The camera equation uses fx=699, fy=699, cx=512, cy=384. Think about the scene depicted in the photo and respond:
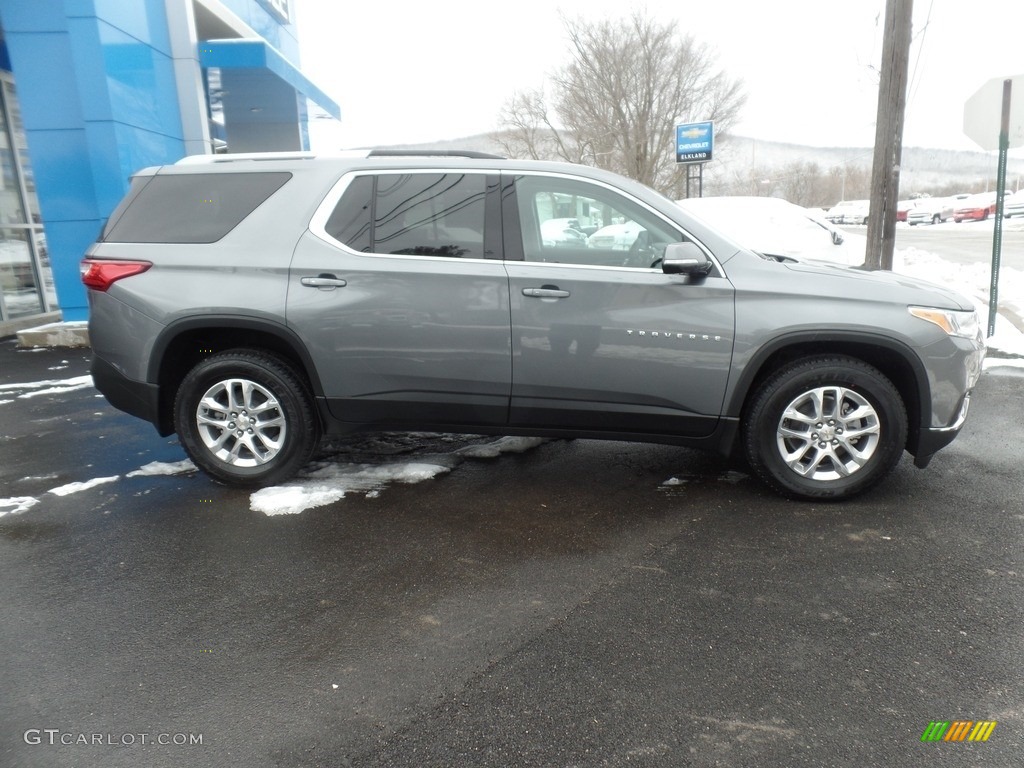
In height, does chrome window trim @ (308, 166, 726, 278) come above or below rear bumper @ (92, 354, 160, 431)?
above

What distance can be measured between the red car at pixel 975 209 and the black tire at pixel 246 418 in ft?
173

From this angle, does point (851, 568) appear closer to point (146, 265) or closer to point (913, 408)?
point (913, 408)

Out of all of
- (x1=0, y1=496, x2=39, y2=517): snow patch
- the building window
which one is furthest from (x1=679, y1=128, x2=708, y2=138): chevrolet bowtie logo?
(x1=0, y1=496, x2=39, y2=517): snow patch

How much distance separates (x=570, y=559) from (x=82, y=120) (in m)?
9.61

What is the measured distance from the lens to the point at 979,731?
7.10 feet

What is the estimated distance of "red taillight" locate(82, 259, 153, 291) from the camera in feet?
13.2

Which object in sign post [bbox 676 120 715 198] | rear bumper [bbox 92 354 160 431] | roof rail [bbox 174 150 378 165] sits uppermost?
sign post [bbox 676 120 715 198]

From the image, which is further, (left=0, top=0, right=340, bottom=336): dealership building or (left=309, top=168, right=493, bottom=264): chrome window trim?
(left=0, top=0, right=340, bottom=336): dealership building

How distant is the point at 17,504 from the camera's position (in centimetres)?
410

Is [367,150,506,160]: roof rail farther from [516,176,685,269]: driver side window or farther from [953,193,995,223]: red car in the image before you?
[953,193,995,223]: red car

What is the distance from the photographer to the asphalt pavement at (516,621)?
2.17m

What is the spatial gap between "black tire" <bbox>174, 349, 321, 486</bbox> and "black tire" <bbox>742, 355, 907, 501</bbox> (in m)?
2.59

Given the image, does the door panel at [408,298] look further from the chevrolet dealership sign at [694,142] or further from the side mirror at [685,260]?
the chevrolet dealership sign at [694,142]

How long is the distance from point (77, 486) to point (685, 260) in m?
3.89
